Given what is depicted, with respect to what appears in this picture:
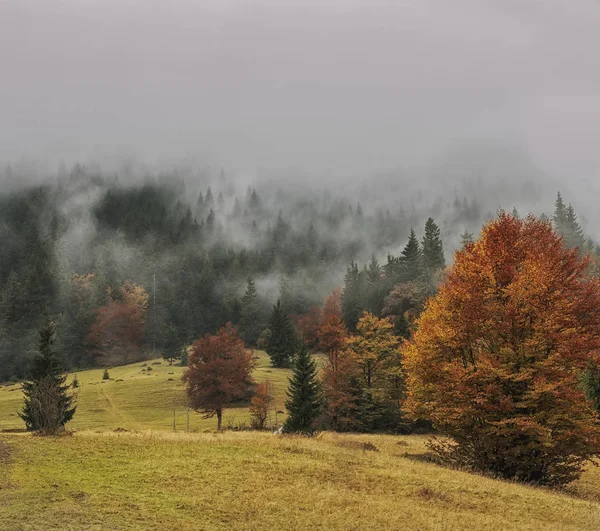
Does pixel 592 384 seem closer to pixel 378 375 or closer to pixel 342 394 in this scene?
pixel 378 375

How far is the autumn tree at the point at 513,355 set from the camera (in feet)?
80.0

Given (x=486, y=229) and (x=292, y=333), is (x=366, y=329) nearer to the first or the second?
(x=486, y=229)

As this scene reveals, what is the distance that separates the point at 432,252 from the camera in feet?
434

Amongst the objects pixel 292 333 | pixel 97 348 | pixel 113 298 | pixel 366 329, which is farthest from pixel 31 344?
pixel 366 329


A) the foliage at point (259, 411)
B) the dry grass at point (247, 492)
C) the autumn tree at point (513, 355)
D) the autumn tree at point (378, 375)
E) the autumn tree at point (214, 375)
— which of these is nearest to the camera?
the dry grass at point (247, 492)

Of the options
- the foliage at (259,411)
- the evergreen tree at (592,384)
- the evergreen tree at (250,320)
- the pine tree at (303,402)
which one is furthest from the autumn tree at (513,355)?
the evergreen tree at (250,320)

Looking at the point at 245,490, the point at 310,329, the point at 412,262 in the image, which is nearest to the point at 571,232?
the point at 412,262

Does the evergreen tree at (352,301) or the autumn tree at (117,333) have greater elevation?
the evergreen tree at (352,301)

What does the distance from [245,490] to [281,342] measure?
96.5m

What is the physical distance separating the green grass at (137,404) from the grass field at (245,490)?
119 feet

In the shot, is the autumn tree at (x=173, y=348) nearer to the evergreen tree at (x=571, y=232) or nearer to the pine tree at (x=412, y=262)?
the pine tree at (x=412, y=262)

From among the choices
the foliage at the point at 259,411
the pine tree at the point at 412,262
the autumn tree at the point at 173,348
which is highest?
the pine tree at the point at 412,262

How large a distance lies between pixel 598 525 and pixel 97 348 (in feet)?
490

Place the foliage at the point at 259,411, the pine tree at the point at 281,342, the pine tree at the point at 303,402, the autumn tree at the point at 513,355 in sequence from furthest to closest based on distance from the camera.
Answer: the pine tree at the point at 281,342 < the pine tree at the point at 303,402 < the foliage at the point at 259,411 < the autumn tree at the point at 513,355
